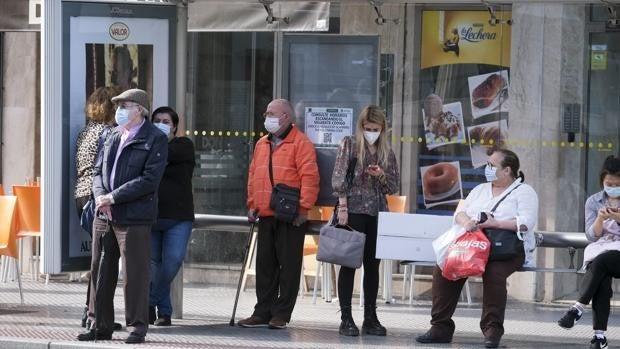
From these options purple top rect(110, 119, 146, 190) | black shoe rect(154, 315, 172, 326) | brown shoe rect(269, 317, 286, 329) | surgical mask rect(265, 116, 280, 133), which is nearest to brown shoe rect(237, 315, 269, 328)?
brown shoe rect(269, 317, 286, 329)

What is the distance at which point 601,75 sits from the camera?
12.3 meters

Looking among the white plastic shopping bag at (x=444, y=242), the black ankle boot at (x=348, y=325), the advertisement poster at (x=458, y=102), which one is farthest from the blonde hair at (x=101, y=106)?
the advertisement poster at (x=458, y=102)

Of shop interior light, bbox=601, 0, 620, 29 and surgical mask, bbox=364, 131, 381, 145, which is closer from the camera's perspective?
surgical mask, bbox=364, 131, 381, 145

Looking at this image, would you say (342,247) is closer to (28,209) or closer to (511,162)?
(511,162)

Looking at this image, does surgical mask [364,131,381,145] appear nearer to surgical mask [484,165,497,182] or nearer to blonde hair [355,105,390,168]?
blonde hair [355,105,390,168]

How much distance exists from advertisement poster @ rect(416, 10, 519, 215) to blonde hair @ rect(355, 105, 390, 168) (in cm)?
236

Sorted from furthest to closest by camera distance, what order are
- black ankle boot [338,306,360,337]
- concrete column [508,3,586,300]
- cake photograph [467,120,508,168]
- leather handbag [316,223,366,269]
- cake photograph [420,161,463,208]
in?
cake photograph [420,161,463,208] → cake photograph [467,120,508,168] → concrete column [508,3,586,300] → black ankle boot [338,306,360,337] → leather handbag [316,223,366,269]

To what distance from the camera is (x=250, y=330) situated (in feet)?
34.2

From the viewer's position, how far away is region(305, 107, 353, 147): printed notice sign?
12.3 metres

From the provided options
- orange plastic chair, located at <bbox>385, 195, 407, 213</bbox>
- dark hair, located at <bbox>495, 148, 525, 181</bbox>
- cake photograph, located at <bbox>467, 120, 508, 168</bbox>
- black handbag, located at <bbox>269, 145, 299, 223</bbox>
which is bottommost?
orange plastic chair, located at <bbox>385, 195, 407, 213</bbox>

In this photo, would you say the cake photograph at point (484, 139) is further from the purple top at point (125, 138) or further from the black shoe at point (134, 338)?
the black shoe at point (134, 338)

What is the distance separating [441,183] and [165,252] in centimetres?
330

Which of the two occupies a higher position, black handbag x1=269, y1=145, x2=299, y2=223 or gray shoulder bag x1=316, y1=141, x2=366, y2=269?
black handbag x1=269, y1=145, x2=299, y2=223

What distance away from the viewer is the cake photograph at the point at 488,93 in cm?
1231
